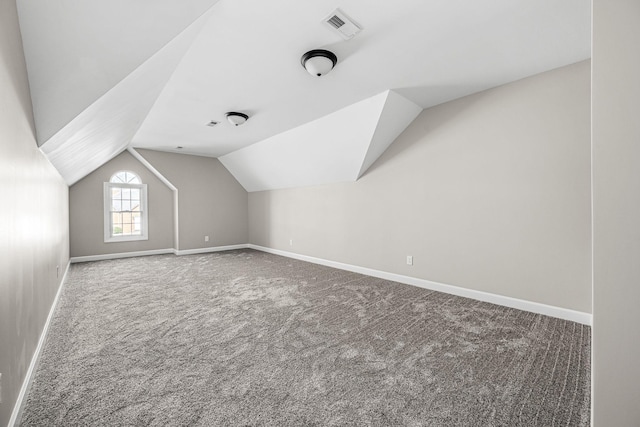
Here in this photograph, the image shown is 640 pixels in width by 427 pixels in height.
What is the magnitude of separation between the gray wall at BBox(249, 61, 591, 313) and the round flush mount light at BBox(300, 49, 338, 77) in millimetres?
1896

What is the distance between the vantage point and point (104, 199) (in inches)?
228

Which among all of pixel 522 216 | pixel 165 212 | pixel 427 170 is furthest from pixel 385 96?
pixel 165 212

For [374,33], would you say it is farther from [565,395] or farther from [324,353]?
[565,395]

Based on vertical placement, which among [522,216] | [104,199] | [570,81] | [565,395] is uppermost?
[570,81]

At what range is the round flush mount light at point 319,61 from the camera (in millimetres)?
2311

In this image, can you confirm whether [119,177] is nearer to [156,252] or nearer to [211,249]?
[156,252]

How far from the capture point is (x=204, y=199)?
6820 millimetres

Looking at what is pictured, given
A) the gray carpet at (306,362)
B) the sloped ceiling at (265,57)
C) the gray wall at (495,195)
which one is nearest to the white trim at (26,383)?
the gray carpet at (306,362)

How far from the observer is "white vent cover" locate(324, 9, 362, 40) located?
1903 millimetres

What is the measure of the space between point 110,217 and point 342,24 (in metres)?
6.36

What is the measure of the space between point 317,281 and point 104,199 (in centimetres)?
508

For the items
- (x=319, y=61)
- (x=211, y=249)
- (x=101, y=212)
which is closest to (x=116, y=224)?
(x=101, y=212)

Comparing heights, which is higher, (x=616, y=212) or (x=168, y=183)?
(x=168, y=183)

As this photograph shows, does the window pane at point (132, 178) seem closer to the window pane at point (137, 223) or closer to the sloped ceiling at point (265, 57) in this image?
the window pane at point (137, 223)
